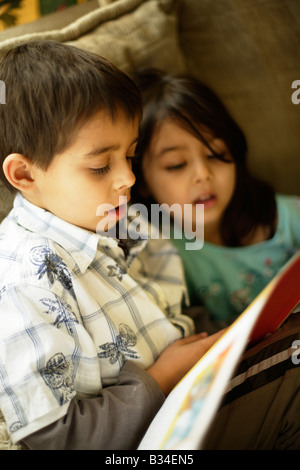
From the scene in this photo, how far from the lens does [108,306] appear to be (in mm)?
728

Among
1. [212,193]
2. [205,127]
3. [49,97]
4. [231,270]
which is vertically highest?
[49,97]

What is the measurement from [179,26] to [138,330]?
739 millimetres

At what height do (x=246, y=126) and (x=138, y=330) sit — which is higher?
(x=246, y=126)

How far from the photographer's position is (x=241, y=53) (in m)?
1.09

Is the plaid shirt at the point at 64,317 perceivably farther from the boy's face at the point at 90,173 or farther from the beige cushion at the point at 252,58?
the beige cushion at the point at 252,58

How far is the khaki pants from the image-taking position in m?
0.67

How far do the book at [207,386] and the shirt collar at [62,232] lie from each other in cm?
25

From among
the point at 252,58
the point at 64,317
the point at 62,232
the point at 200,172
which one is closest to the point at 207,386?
the point at 64,317

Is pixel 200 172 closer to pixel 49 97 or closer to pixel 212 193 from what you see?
pixel 212 193

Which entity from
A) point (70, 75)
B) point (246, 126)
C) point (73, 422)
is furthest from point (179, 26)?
point (73, 422)

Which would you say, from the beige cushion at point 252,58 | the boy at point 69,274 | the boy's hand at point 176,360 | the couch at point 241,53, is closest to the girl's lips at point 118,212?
the boy at point 69,274

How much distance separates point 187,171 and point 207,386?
0.56 m
